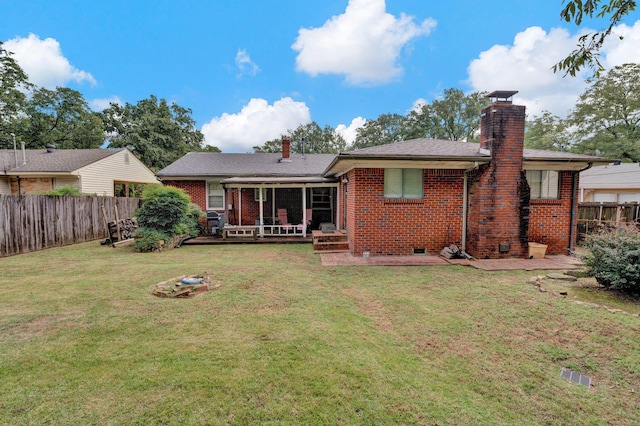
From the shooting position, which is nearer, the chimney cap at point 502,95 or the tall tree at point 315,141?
the chimney cap at point 502,95

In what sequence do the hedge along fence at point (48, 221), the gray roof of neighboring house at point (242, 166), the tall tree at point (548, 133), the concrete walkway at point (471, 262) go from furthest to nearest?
the tall tree at point (548, 133)
the gray roof of neighboring house at point (242, 166)
the hedge along fence at point (48, 221)
the concrete walkway at point (471, 262)

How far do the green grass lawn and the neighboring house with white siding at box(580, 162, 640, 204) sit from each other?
663 inches

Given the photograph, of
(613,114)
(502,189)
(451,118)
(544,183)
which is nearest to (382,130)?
(451,118)

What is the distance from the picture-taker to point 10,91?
20.3 metres

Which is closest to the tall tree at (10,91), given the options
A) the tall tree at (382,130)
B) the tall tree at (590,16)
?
the tall tree at (590,16)

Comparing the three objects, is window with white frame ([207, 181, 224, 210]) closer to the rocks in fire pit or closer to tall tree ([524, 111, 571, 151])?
the rocks in fire pit

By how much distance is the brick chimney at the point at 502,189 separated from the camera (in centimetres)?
810

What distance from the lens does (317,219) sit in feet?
49.6

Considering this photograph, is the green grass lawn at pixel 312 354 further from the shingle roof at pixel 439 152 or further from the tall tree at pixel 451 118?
the tall tree at pixel 451 118

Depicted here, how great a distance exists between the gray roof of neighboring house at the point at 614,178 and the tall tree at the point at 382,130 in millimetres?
21485

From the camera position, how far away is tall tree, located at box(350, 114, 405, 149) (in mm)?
39250

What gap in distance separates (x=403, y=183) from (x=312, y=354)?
6.55 m

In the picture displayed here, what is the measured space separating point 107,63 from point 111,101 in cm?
1697

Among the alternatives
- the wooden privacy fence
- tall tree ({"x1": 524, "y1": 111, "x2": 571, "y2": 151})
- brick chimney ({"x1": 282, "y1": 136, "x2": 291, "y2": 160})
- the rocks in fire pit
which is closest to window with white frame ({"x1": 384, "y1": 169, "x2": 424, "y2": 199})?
the rocks in fire pit
